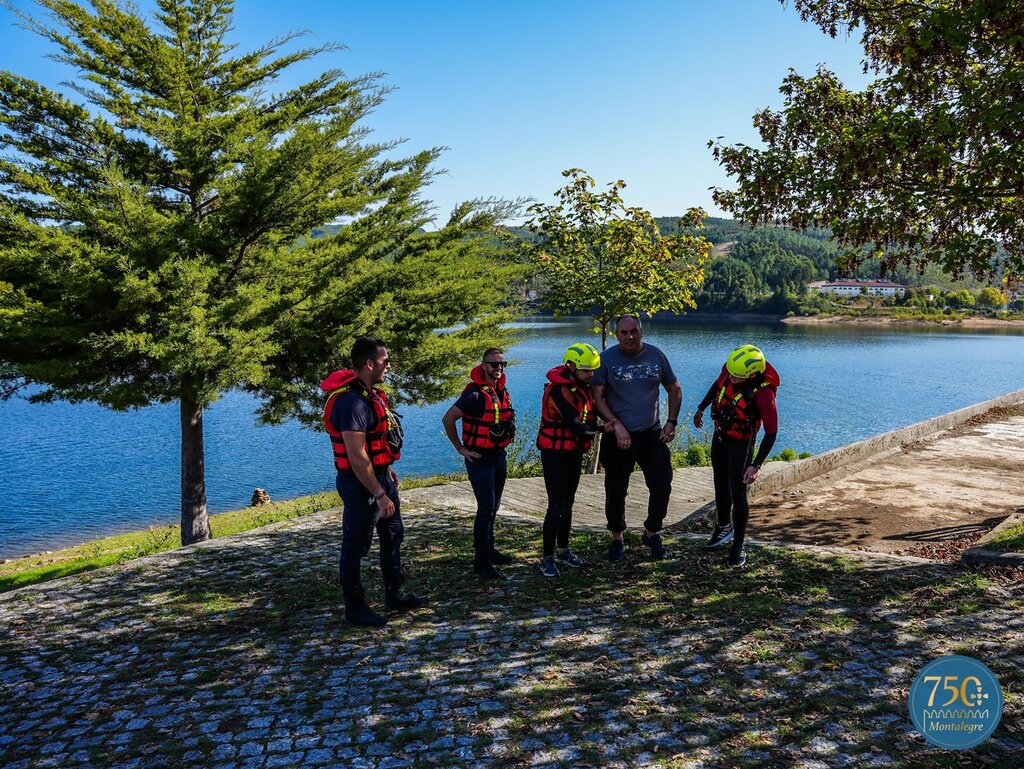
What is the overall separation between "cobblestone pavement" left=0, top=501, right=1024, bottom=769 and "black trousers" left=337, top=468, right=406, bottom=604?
12.9 inches

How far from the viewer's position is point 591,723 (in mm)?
3504

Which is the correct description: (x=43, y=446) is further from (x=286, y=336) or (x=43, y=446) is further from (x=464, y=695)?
(x=464, y=695)

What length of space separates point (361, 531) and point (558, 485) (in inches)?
63.5

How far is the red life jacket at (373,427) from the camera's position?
451 centimetres

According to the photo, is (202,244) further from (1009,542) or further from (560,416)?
(1009,542)

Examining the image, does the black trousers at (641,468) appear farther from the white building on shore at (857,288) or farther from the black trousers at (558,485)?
the white building on shore at (857,288)

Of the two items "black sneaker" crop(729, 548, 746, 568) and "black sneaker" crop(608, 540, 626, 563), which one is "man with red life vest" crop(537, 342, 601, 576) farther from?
"black sneaker" crop(729, 548, 746, 568)

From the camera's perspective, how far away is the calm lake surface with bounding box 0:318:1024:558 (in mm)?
18812

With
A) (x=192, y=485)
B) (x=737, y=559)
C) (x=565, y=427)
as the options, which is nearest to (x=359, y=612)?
(x=565, y=427)

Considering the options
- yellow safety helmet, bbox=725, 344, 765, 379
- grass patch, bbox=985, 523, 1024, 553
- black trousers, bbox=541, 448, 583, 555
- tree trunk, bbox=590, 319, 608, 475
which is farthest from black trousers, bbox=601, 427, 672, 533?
tree trunk, bbox=590, 319, 608, 475

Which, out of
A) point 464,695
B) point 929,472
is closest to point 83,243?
point 464,695

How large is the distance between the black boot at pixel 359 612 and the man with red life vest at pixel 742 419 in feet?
9.17

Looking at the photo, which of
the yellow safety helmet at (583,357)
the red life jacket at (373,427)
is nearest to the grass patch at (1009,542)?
the yellow safety helmet at (583,357)

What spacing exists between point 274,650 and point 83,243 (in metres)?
5.24
